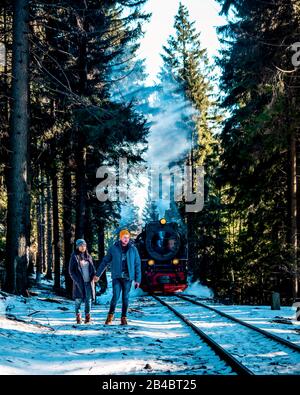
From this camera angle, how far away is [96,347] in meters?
6.91

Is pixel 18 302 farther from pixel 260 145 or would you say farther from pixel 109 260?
pixel 260 145

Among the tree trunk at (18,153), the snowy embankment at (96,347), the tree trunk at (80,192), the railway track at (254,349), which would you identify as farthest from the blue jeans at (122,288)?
the tree trunk at (80,192)

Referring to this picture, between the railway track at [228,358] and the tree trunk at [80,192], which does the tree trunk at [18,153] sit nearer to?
the railway track at [228,358]

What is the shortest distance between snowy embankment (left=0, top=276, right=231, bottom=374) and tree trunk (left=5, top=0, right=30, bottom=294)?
1.54 meters

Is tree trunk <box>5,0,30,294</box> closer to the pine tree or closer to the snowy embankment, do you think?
the snowy embankment

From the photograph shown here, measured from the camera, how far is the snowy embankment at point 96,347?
5516 mm

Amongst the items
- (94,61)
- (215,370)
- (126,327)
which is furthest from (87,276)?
(94,61)

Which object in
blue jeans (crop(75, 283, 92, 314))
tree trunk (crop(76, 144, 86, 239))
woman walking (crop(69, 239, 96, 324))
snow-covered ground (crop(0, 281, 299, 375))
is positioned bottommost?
snow-covered ground (crop(0, 281, 299, 375))

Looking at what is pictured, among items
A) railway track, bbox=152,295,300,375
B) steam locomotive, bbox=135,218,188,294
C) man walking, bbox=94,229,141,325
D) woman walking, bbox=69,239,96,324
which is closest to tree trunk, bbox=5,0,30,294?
woman walking, bbox=69,239,96,324

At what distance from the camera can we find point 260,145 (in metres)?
15.6

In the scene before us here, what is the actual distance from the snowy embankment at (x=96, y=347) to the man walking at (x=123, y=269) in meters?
0.57

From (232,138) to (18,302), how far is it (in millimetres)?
10721

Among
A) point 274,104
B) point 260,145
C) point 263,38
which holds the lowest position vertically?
point 260,145

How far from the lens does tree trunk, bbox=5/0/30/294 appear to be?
11.8m
